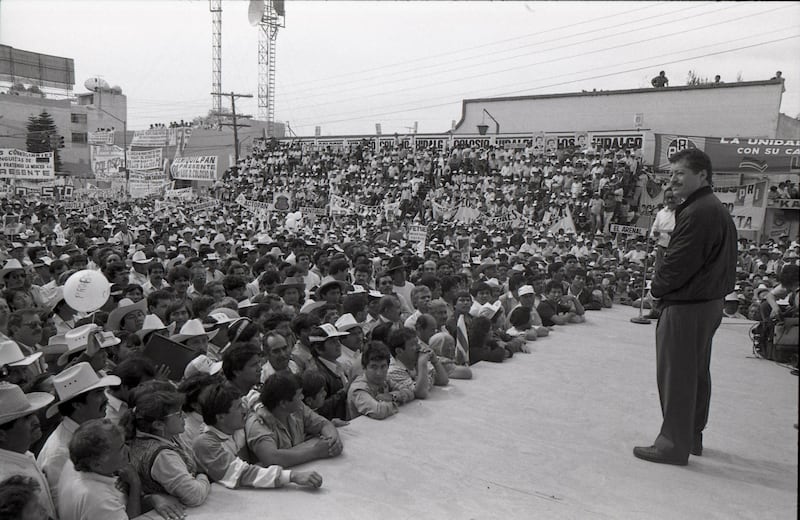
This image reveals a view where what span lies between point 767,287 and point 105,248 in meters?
11.1

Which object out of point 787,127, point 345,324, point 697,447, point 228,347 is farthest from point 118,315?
point 787,127

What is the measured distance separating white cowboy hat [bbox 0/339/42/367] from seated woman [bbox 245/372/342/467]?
59.4 inches

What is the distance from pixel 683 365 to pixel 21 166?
25209 millimetres

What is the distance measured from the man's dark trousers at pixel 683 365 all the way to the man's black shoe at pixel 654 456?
0.11ft

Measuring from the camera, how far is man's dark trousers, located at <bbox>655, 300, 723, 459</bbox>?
377cm

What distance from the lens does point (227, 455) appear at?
363cm

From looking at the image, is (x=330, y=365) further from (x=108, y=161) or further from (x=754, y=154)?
(x=108, y=161)

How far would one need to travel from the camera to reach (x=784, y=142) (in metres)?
19.1

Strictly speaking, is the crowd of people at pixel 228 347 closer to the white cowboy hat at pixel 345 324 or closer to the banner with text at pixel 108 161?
the white cowboy hat at pixel 345 324

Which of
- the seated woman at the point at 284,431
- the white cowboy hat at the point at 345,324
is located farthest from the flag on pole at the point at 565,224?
the seated woman at the point at 284,431

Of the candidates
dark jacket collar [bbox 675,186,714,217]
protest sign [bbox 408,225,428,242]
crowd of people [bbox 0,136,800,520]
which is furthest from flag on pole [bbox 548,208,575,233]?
dark jacket collar [bbox 675,186,714,217]

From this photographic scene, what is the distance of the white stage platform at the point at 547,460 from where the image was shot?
3381mm

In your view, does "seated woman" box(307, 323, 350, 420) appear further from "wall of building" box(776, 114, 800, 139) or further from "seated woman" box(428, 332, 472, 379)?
"wall of building" box(776, 114, 800, 139)

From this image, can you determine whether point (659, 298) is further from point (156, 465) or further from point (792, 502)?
point (156, 465)
